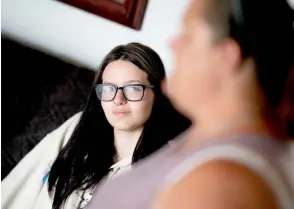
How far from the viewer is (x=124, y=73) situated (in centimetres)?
68

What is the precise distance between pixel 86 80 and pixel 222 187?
0.48 m

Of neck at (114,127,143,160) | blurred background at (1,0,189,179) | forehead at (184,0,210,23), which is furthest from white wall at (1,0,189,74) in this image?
forehead at (184,0,210,23)

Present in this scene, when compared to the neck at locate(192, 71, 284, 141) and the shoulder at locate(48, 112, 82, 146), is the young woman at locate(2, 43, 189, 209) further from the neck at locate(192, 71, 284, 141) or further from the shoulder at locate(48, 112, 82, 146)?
the neck at locate(192, 71, 284, 141)

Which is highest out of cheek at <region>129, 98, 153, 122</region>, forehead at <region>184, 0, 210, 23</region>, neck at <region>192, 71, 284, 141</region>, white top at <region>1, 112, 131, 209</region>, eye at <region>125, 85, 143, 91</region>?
forehead at <region>184, 0, 210, 23</region>

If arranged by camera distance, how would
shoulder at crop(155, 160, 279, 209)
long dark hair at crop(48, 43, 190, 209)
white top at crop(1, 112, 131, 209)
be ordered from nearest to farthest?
shoulder at crop(155, 160, 279, 209)
long dark hair at crop(48, 43, 190, 209)
white top at crop(1, 112, 131, 209)

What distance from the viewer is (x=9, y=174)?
847mm

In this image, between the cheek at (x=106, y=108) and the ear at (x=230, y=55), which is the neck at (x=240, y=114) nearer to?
the ear at (x=230, y=55)

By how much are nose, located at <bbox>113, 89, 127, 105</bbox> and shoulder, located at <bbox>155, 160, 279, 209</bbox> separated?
1.06ft

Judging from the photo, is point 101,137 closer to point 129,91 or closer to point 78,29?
Answer: point 129,91

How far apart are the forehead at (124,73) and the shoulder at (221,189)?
0.33 metres

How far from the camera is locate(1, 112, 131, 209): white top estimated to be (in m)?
0.76

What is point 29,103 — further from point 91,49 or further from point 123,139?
point 123,139

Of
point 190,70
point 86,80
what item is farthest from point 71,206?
point 190,70

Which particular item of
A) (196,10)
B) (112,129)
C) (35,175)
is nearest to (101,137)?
(112,129)
